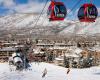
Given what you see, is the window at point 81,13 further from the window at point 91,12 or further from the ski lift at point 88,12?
the window at point 91,12

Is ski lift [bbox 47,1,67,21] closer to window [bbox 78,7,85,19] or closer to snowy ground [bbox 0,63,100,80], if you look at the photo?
window [bbox 78,7,85,19]

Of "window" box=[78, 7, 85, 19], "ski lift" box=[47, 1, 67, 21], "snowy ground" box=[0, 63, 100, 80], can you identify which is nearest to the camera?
"window" box=[78, 7, 85, 19]

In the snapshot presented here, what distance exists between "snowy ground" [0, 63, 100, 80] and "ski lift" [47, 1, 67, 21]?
27.4 m

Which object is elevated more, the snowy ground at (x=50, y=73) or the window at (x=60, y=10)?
the window at (x=60, y=10)

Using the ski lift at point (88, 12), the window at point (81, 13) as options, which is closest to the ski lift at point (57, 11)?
the window at point (81, 13)

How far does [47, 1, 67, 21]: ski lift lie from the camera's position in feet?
98.8

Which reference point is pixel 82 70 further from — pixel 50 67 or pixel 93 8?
pixel 93 8

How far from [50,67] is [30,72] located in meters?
5.97

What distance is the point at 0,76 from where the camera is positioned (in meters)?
57.6

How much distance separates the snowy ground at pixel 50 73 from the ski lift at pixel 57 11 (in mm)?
27376

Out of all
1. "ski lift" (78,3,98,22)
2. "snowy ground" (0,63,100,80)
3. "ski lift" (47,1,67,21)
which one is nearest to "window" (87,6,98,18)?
"ski lift" (78,3,98,22)

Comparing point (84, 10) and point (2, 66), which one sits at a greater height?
point (84, 10)

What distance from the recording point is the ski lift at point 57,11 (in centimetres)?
3012

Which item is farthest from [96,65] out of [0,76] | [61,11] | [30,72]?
[61,11]
